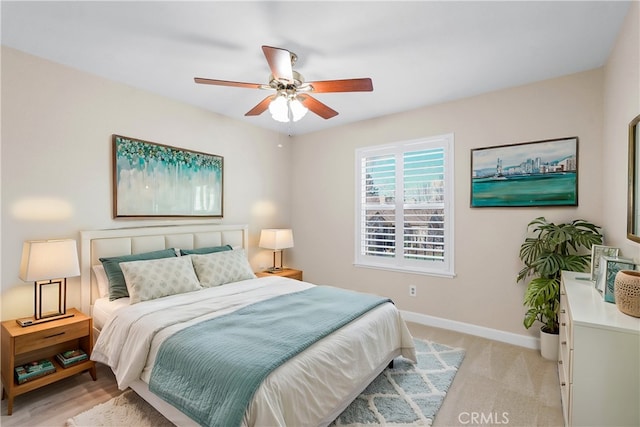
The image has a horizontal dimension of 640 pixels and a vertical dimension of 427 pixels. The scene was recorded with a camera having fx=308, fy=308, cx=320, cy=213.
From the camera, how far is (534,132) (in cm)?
303

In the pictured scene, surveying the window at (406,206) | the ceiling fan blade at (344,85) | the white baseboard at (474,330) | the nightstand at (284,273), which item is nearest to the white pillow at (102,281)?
the nightstand at (284,273)

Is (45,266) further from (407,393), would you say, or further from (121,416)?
(407,393)

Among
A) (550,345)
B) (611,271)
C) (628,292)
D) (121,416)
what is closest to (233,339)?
(121,416)

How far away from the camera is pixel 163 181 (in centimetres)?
333

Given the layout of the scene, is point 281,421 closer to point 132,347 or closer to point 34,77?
point 132,347

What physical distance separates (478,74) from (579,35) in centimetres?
74

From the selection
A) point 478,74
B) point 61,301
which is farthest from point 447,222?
point 61,301

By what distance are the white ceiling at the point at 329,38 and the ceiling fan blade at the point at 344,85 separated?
33 centimetres

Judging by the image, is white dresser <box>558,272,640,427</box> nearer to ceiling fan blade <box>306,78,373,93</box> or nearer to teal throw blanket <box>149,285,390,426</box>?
teal throw blanket <box>149,285,390,426</box>

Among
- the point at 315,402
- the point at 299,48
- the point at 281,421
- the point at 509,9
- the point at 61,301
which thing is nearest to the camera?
the point at 281,421

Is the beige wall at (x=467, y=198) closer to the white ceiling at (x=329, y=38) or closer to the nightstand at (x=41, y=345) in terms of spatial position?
the white ceiling at (x=329, y=38)

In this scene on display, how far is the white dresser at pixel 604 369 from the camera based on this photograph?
4.61 feet

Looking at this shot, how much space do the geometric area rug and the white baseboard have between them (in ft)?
1.72

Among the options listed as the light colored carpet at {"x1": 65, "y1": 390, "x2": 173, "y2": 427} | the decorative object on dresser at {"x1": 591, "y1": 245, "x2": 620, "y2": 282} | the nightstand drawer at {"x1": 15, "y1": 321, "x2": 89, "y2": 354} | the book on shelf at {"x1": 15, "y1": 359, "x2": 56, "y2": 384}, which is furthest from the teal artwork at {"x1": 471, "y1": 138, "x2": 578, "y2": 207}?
the book on shelf at {"x1": 15, "y1": 359, "x2": 56, "y2": 384}
